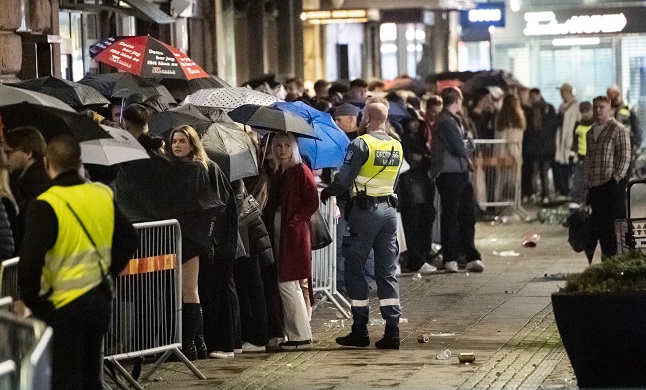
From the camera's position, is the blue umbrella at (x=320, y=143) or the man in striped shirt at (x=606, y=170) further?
the man in striped shirt at (x=606, y=170)

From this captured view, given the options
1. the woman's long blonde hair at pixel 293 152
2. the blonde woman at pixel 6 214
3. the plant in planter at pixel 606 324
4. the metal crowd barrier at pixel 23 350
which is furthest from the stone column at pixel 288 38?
the metal crowd barrier at pixel 23 350

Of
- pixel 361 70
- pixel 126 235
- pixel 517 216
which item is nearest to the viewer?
pixel 126 235

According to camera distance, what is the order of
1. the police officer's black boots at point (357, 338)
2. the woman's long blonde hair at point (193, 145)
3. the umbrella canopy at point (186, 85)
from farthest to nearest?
the umbrella canopy at point (186, 85) < the police officer's black boots at point (357, 338) < the woman's long blonde hair at point (193, 145)

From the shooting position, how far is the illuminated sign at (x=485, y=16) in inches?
1564

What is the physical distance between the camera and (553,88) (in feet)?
141

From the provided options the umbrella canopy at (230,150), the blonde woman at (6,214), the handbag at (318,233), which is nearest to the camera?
the blonde woman at (6,214)

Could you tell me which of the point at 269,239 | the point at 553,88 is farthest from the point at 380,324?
the point at 553,88

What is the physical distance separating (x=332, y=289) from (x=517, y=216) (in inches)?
430

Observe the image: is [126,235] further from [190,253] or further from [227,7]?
[227,7]

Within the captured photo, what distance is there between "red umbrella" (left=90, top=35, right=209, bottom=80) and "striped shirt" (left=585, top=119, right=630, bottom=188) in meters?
4.12

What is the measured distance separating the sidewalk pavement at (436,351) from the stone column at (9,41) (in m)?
4.14

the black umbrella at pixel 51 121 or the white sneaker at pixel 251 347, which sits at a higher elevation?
the black umbrella at pixel 51 121

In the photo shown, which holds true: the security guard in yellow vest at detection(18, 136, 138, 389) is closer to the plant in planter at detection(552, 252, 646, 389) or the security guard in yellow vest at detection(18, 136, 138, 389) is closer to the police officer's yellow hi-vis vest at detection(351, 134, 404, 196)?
the plant in planter at detection(552, 252, 646, 389)

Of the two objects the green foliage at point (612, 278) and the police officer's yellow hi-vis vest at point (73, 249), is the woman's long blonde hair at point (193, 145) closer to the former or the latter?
the green foliage at point (612, 278)
